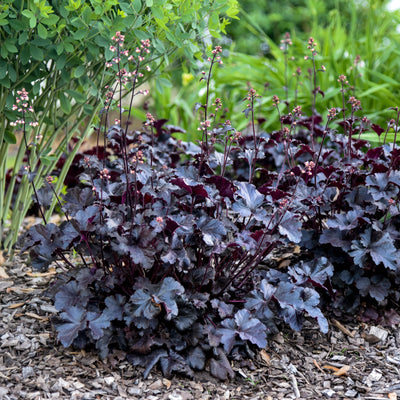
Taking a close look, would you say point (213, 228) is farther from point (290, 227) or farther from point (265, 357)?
point (265, 357)

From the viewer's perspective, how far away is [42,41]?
7.43 feet

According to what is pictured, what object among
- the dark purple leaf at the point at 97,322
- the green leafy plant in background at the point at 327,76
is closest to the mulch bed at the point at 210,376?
the dark purple leaf at the point at 97,322

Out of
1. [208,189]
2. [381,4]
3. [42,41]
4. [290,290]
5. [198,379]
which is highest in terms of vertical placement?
[381,4]

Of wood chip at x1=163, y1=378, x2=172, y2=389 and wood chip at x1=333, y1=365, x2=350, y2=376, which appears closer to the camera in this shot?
wood chip at x1=163, y1=378, x2=172, y2=389

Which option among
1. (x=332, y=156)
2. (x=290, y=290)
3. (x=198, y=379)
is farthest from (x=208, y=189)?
(x=332, y=156)

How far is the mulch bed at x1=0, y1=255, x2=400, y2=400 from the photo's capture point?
197cm

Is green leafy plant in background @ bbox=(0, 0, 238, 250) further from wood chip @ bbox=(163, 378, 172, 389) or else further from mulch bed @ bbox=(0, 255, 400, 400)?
wood chip @ bbox=(163, 378, 172, 389)

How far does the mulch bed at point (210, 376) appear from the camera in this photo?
1.97 meters

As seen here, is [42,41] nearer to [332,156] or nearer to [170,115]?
[332,156]

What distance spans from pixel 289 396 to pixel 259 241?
0.62 meters

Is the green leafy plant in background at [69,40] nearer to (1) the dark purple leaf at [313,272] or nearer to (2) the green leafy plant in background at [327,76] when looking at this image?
(1) the dark purple leaf at [313,272]

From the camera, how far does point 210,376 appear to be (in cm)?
210

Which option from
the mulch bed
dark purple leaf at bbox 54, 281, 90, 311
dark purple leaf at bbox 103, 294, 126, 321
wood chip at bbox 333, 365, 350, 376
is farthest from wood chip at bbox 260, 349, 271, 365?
dark purple leaf at bbox 54, 281, 90, 311

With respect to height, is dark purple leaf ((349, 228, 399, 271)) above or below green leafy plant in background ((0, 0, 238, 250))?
below
